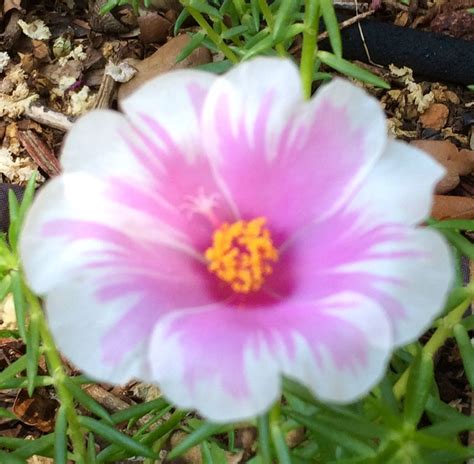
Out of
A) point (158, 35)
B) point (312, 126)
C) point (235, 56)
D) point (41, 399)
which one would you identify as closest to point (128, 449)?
point (41, 399)

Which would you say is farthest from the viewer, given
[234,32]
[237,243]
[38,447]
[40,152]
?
[40,152]

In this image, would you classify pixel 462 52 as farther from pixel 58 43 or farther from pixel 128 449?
pixel 128 449

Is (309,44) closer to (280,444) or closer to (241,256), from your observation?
(241,256)

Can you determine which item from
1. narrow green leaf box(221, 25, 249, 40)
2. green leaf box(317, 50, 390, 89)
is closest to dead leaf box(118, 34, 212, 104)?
narrow green leaf box(221, 25, 249, 40)

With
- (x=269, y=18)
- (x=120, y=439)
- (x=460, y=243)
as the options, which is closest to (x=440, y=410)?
(x=460, y=243)

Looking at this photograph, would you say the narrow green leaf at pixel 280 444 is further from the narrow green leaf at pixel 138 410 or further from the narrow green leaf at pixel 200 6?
the narrow green leaf at pixel 200 6

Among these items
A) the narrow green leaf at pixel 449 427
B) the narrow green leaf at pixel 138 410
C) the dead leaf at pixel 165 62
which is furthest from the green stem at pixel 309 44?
the dead leaf at pixel 165 62
